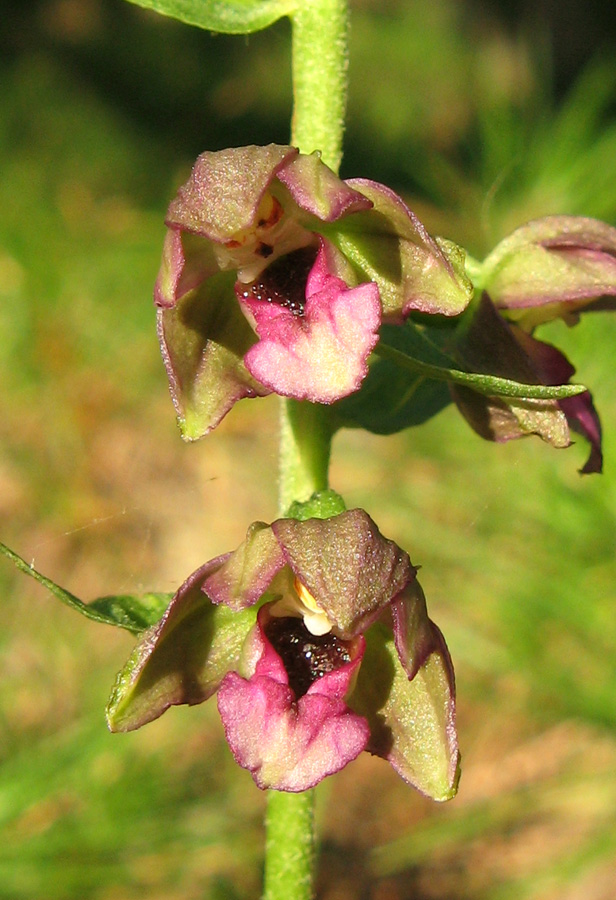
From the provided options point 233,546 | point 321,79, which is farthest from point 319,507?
point 233,546

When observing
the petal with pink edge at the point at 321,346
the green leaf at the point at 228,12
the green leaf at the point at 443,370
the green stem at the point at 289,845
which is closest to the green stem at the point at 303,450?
the green leaf at the point at 443,370

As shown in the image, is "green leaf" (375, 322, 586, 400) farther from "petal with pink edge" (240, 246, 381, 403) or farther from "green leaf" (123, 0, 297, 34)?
"green leaf" (123, 0, 297, 34)

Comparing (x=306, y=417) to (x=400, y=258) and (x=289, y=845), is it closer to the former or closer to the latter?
(x=400, y=258)

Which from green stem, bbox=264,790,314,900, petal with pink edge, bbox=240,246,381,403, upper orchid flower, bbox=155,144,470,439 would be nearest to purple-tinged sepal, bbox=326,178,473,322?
upper orchid flower, bbox=155,144,470,439

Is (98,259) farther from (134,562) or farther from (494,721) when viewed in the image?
(494,721)

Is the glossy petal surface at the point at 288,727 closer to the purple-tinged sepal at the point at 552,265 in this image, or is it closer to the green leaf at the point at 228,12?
the purple-tinged sepal at the point at 552,265

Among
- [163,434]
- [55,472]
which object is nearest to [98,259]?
[163,434]
